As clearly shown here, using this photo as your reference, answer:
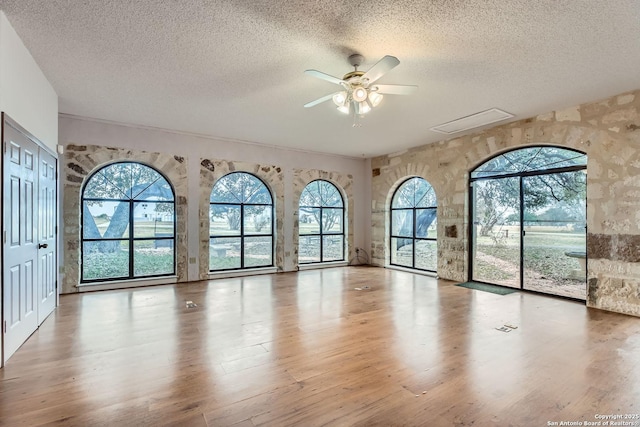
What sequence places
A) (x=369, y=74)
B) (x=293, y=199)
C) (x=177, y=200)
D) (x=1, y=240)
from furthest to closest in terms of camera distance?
(x=293, y=199) < (x=177, y=200) < (x=369, y=74) < (x=1, y=240)

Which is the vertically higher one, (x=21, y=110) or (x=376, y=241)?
(x=21, y=110)

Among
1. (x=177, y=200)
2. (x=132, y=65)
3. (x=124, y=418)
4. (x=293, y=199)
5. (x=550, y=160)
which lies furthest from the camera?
(x=293, y=199)

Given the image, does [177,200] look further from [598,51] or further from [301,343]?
[598,51]

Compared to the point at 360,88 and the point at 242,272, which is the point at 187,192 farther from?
the point at 360,88

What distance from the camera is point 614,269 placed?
404cm

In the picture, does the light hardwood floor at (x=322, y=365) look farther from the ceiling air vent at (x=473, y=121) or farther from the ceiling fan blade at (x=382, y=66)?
the ceiling air vent at (x=473, y=121)

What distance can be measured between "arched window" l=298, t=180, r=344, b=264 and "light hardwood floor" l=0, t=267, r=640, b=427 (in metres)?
3.06

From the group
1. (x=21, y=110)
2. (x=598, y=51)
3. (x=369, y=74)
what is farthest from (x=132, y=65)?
(x=598, y=51)

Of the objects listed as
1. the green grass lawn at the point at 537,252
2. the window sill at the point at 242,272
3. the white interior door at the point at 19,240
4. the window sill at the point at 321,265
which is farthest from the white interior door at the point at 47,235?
the green grass lawn at the point at 537,252

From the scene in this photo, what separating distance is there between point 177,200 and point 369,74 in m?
4.38

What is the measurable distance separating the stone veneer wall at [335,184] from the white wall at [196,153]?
97mm

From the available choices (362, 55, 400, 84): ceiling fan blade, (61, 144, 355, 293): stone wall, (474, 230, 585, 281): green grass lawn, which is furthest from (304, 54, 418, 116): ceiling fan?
(61, 144, 355, 293): stone wall

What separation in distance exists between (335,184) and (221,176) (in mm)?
2813

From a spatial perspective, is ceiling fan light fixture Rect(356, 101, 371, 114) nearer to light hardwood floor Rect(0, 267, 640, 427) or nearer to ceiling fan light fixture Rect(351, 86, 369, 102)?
ceiling fan light fixture Rect(351, 86, 369, 102)
